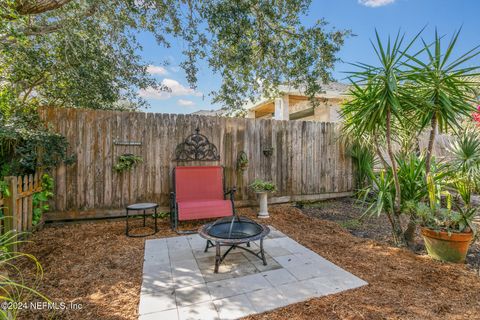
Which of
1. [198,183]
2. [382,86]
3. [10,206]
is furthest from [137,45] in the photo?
[382,86]

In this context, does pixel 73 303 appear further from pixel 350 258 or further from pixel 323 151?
pixel 323 151

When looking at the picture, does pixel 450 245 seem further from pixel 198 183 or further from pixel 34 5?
pixel 34 5

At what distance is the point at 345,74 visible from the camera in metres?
2.84

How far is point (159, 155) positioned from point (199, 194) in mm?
1036

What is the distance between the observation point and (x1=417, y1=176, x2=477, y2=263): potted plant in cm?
266

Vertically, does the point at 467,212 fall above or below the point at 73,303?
above

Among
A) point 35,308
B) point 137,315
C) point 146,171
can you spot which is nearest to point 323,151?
point 146,171

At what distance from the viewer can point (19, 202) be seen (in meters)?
Result: 2.97

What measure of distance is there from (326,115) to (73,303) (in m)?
8.56

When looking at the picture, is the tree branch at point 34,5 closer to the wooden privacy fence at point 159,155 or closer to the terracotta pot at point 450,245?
the wooden privacy fence at point 159,155

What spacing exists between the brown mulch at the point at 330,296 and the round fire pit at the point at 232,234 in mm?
723

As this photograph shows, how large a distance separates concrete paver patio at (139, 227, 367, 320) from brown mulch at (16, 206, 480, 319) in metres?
0.11

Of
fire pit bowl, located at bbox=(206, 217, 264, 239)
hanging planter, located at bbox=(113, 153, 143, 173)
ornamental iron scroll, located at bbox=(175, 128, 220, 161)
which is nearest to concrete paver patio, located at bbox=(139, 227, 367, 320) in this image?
fire pit bowl, located at bbox=(206, 217, 264, 239)

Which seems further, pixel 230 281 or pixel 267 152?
pixel 267 152
